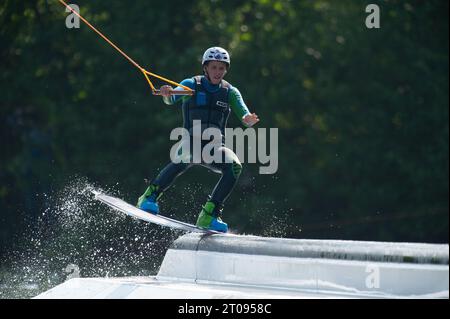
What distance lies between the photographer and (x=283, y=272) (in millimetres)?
9062

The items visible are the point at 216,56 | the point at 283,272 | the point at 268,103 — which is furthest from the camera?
the point at 268,103

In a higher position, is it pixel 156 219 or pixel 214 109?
pixel 214 109

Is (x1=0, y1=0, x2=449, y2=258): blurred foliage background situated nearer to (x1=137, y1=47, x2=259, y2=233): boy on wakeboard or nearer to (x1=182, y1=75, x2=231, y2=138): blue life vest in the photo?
(x1=137, y1=47, x2=259, y2=233): boy on wakeboard

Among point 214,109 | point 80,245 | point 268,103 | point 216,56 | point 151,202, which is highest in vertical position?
point 216,56

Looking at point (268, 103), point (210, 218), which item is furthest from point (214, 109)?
point (268, 103)

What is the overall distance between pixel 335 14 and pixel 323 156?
4084mm

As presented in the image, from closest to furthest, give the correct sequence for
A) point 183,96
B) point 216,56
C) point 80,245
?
point 216,56, point 183,96, point 80,245

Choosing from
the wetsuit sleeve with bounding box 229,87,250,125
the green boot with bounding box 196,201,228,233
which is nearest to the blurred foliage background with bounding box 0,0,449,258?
the green boot with bounding box 196,201,228,233

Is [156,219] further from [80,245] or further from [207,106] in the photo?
[80,245]

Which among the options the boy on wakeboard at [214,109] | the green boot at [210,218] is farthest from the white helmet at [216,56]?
the green boot at [210,218]

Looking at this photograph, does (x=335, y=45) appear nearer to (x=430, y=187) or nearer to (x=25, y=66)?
(x=430, y=187)

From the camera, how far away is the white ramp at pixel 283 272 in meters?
7.86

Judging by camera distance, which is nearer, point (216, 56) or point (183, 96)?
point (216, 56)

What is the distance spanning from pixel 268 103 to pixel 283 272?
1644 cm
